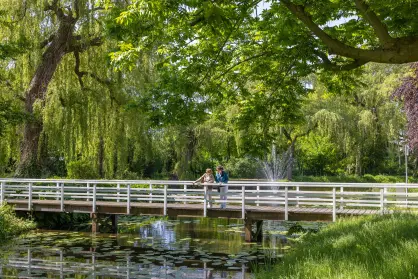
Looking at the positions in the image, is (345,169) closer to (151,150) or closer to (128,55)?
(151,150)

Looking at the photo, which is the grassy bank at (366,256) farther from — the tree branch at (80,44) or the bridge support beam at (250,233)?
the tree branch at (80,44)

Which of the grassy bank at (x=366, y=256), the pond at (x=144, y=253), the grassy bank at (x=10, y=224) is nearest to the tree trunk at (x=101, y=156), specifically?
the pond at (x=144, y=253)

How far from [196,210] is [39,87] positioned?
8955 millimetres

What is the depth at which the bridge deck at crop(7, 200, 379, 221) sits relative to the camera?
1439 cm

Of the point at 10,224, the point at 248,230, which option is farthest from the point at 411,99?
the point at 10,224

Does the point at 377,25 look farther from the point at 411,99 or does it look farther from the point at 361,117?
the point at 361,117

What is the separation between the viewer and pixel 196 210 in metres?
15.5

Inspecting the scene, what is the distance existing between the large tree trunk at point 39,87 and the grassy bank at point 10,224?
10.4 ft

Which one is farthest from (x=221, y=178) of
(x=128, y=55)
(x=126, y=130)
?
(x=128, y=55)

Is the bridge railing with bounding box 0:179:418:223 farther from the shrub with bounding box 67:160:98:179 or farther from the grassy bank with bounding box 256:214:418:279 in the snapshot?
the grassy bank with bounding box 256:214:418:279

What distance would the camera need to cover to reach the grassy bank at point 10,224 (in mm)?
14750

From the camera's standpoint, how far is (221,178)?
15.8 m

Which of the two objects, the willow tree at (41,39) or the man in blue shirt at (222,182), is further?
the willow tree at (41,39)

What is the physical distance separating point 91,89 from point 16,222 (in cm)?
604
